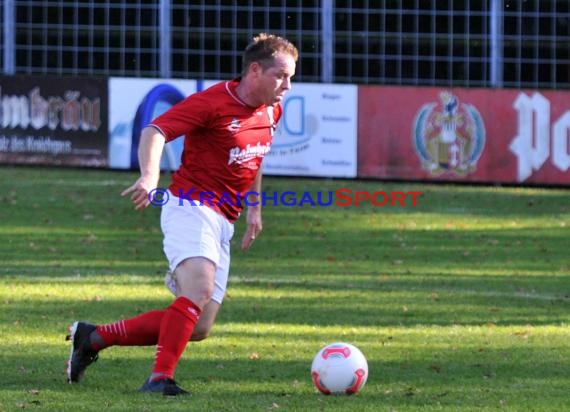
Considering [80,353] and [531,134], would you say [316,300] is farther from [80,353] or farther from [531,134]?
[531,134]

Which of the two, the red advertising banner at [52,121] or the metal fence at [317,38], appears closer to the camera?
the red advertising banner at [52,121]

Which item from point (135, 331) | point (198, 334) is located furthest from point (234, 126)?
point (135, 331)

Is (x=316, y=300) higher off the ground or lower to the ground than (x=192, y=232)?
lower

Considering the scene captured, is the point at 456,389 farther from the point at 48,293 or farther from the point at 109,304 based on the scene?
the point at 48,293

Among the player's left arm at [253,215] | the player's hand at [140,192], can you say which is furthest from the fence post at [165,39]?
the player's hand at [140,192]

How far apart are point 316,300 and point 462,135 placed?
12187 millimetres

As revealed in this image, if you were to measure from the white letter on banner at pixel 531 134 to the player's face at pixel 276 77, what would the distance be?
16.8 meters

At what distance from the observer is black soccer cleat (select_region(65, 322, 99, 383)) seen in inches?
340

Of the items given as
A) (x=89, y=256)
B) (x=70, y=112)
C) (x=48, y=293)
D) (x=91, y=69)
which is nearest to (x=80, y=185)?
(x=70, y=112)

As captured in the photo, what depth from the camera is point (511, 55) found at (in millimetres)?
27016

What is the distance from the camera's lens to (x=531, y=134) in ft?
80.9

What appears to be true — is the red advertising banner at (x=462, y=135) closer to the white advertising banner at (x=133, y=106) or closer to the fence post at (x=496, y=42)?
the fence post at (x=496, y=42)

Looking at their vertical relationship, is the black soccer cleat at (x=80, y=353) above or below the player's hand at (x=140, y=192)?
below

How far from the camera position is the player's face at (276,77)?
27.0ft
